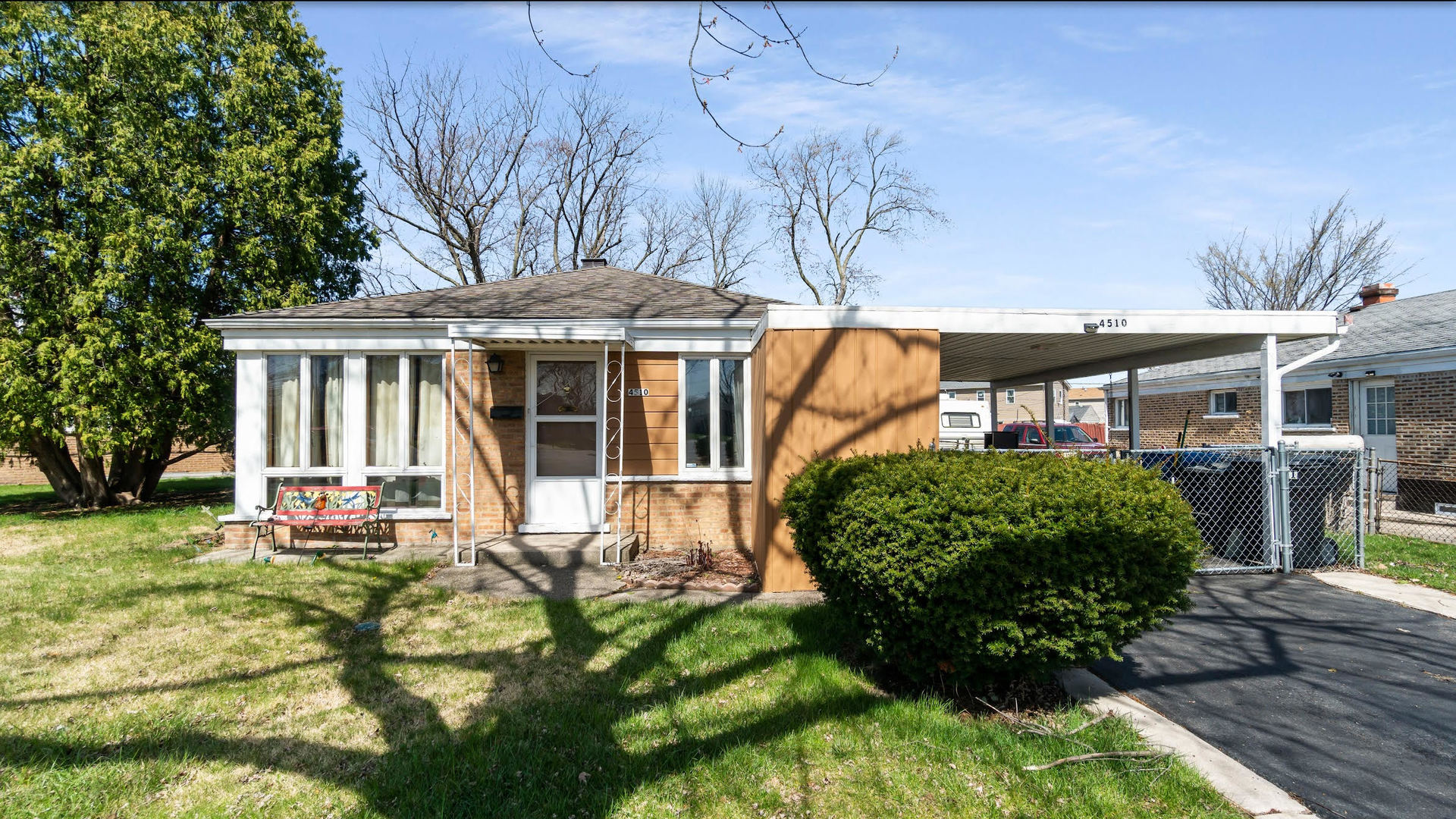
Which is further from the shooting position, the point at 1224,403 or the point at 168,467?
the point at 168,467

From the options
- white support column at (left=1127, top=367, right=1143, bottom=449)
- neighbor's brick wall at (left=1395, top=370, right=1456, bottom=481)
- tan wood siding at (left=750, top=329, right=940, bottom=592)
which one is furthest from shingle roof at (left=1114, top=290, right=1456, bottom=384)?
tan wood siding at (left=750, top=329, right=940, bottom=592)

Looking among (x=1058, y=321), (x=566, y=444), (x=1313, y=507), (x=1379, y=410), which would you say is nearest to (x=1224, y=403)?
(x=1379, y=410)

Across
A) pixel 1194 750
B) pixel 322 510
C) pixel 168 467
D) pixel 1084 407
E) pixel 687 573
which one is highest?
pixel 1084 407

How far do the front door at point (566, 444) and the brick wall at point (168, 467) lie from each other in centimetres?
1103

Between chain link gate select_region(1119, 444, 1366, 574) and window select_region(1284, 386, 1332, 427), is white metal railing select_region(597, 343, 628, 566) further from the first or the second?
window select_region(1284, 386, 1332, 427)

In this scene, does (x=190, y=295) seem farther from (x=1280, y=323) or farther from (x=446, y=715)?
(x=1280, y=323)

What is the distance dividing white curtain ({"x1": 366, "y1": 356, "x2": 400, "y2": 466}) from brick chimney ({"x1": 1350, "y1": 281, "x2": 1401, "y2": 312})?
81.5ft

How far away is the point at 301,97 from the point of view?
14734 mm

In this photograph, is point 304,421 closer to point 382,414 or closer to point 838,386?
point 382,414

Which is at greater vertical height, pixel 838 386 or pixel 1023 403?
pixel 1023 403

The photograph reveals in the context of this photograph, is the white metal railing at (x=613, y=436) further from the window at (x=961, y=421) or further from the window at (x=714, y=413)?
the window at (x=961, y=421)

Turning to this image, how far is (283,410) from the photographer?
879cm

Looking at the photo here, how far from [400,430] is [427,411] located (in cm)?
41

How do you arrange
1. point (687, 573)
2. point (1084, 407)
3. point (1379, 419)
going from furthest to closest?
1. point (1084, 407)
2. point (1379, 419)
3. point (687, 573)
